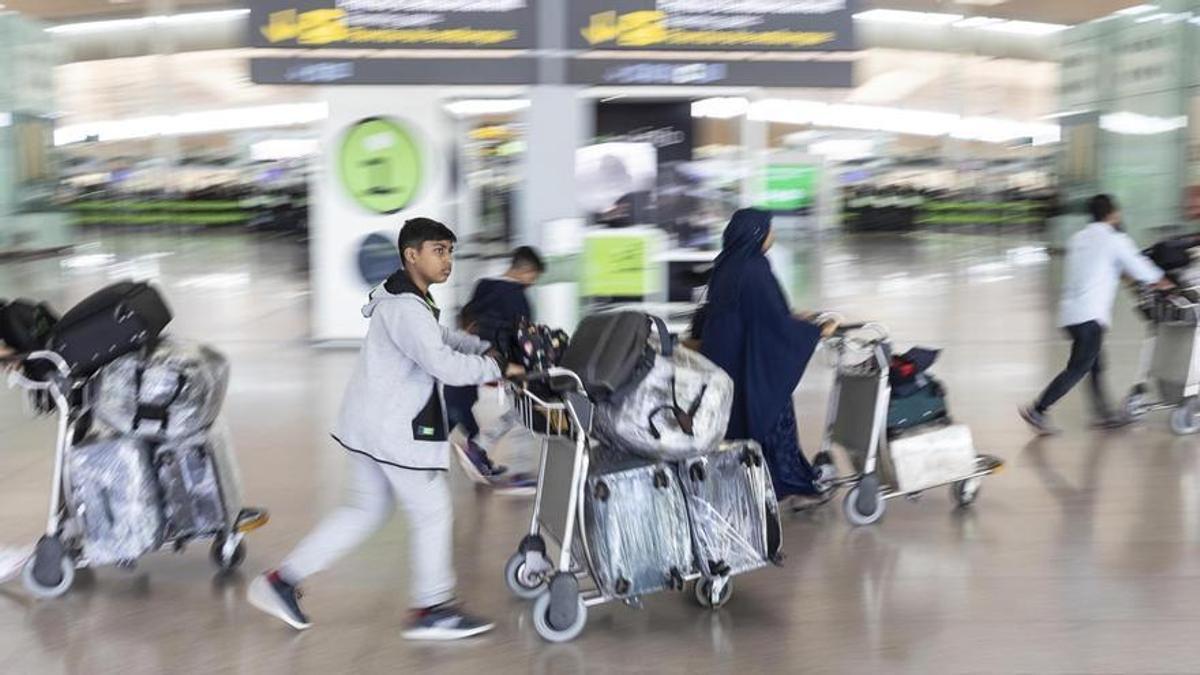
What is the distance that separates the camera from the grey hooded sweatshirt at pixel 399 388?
4473 millimetres

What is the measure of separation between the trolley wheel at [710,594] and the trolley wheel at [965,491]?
1.79 meters

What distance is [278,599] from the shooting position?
4.80 metres

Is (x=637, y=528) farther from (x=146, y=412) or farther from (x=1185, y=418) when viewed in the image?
(x=1185, y=418)

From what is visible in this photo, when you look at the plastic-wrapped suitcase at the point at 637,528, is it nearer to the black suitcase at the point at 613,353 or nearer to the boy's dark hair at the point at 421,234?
the black suitcase at the point at 613,353

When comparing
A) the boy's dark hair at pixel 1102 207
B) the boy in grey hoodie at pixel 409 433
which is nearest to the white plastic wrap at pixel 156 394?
the boy in grey hoodie at pixel 409 433

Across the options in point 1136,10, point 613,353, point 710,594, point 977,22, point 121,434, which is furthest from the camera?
point 977,22

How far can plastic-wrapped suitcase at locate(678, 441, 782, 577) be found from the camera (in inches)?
192

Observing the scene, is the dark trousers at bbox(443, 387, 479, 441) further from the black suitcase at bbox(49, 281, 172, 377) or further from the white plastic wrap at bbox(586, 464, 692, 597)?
the white plastic wrap at bbox(586, 464, 692, 597)

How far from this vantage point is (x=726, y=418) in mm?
4949

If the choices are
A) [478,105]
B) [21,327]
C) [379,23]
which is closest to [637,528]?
[21,327]

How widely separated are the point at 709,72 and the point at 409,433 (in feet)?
12.5

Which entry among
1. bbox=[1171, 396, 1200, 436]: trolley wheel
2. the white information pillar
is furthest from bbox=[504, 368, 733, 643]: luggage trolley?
the white information pillar

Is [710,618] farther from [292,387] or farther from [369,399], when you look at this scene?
[292,387]

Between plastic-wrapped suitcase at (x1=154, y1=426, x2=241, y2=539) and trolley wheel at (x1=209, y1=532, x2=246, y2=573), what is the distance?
7 centimetres
